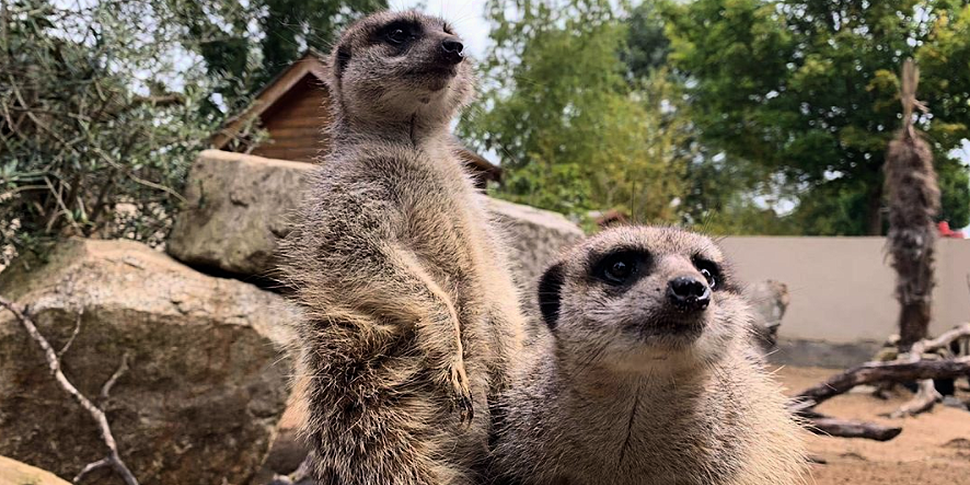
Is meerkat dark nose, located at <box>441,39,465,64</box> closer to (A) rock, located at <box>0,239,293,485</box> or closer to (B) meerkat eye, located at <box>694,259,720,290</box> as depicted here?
(B) meerkat eye, located at <box>694,259,720,290</box>

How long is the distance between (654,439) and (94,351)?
4041mm

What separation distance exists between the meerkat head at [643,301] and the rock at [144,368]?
3.13 m

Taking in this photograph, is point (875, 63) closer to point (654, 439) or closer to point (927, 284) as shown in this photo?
point (927, 284)

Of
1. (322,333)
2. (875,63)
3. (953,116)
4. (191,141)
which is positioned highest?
(875,63)

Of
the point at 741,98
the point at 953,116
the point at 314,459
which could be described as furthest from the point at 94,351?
the point at 741,98

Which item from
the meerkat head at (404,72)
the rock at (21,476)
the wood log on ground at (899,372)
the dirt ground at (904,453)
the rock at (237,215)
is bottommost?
the dirt ground at (904,453)

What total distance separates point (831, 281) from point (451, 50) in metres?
11.1

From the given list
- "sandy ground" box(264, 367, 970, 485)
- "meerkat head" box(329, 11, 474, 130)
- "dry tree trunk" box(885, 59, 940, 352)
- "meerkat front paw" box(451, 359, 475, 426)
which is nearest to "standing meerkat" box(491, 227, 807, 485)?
"meerkat front paw" box(451, 359, 475, 426)

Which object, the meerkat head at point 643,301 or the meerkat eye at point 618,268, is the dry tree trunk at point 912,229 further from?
the meerkat eye at point 618,268

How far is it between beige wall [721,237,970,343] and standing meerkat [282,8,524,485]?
9202 millimetres

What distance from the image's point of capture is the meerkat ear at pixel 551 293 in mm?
1847

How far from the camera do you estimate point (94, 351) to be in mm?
4555

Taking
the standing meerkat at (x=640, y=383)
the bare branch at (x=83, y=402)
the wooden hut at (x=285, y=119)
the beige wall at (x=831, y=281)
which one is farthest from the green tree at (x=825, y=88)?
the bare branch at (x=83, y=402)

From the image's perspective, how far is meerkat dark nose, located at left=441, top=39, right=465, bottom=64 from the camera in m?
2.33
